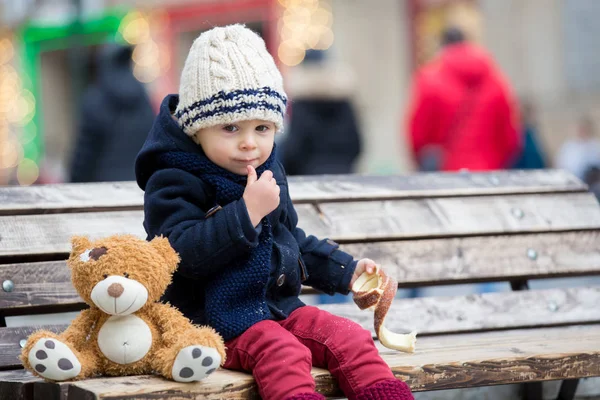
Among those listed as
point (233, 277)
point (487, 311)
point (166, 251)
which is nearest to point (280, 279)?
point (233, 277)

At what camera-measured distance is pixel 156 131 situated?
298cm

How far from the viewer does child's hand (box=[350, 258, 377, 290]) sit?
3.08 metres

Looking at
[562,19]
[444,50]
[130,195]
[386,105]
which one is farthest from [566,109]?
[130,195]

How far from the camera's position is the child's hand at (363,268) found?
3076 millimetres

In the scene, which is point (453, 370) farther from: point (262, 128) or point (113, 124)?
point (113, 124)

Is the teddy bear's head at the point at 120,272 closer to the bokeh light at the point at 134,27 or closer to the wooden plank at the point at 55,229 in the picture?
the wooden plank at the point at 55,229

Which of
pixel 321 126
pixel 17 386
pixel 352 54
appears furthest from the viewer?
pixel 352 54

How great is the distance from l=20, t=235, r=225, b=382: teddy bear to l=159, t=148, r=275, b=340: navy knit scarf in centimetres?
10

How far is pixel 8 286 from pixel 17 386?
565 mm

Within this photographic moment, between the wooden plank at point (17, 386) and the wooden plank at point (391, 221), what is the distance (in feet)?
1.70

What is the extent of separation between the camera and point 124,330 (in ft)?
8.66

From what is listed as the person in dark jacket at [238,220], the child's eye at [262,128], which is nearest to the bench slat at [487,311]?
the person in dark jacket at [238,220]

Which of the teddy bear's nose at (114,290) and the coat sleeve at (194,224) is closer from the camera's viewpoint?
the teddy bear's nose at (114,290)

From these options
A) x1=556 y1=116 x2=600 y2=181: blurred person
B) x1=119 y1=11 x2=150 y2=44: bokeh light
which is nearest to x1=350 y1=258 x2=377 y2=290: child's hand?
x1=556 y1=116 x2=600 y2=181: blurred person
